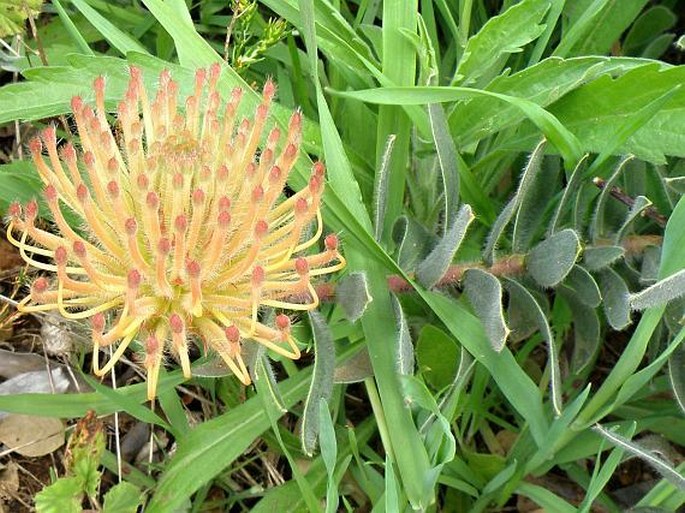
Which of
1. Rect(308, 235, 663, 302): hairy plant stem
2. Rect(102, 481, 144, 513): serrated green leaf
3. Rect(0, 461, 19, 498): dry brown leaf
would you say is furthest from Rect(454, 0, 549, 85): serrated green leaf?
Rect(0, 461, 19, 498): dry brown leaf

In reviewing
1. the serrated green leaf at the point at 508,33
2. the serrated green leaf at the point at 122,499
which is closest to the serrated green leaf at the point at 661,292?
the serrated green leaf at the point at 508,33

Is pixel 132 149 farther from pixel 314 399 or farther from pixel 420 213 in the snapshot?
pixel 420 213

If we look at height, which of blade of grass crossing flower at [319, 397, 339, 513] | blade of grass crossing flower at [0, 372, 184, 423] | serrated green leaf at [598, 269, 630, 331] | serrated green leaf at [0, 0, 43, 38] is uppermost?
serrated green leaf at [0, 0, 43, 38]

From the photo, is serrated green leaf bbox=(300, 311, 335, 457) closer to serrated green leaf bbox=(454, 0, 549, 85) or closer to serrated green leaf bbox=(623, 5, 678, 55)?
serrated green leaf bbox=(454, 0, 549, 85)

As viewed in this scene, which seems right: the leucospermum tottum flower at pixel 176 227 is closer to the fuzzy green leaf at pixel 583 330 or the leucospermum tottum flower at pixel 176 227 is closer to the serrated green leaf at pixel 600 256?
the serrated green leaf at pixel 600 256

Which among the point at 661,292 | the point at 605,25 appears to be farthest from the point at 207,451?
the point at 605,25
